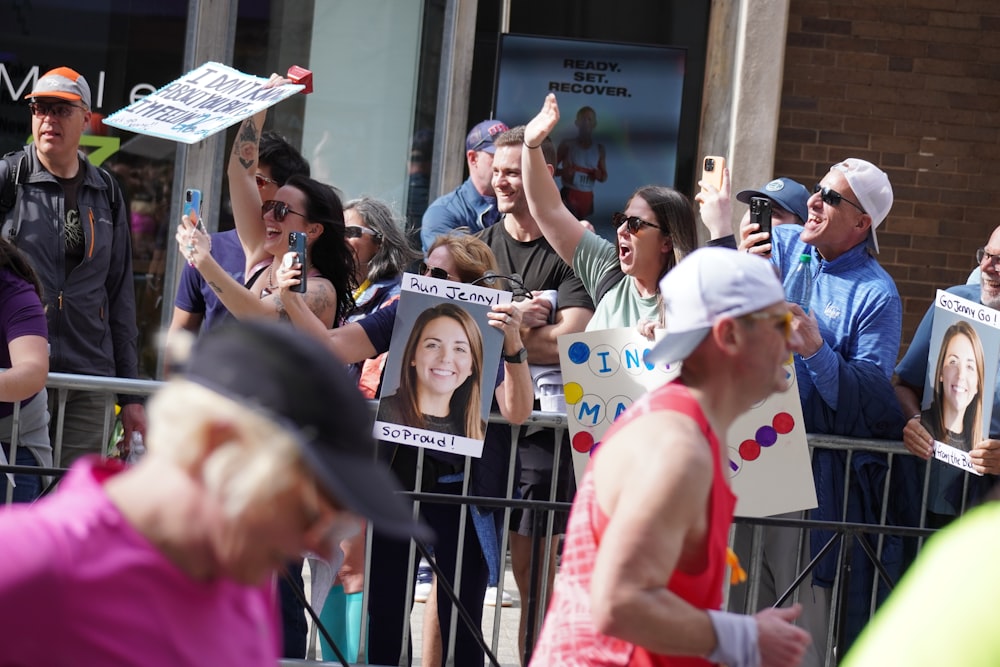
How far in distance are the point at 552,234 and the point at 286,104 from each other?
4049 mm

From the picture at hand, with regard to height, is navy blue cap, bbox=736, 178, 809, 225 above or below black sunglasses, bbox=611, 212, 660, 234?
above

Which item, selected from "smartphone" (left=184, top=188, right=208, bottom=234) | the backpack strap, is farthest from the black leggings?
the backpack strap

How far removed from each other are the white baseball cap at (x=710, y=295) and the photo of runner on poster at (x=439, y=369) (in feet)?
8.11

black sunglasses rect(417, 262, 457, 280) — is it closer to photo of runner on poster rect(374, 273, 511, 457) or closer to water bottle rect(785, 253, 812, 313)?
photo of runner on poster rect(374, 273, 511, 457)

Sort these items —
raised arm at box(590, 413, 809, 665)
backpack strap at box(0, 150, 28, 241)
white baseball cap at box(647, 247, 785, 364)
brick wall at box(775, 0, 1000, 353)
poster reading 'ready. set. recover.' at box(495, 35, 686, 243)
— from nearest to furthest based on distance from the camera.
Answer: raised arm at box(590, 413, 809, 665) → white baseball cap at box(647, 247, 785, 364) → backpack strap at box(0, 150, 28, 241) → poster reading 'ready. set. recover.' at box(495, 35, 686, 243) → brick wall at box(775, 0, 1000, 353)

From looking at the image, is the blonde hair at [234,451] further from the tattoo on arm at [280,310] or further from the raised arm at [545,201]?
the raised arm at [545,201]

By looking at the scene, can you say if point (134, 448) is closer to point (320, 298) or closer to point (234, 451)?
point (320, 298)

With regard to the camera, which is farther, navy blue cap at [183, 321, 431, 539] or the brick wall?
the brick wall

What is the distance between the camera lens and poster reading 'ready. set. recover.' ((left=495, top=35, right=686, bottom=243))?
8.19 m

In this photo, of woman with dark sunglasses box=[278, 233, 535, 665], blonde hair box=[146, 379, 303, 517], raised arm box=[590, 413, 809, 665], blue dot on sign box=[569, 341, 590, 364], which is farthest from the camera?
woman with dark sunglasses box=[278, 233, 535, 665]

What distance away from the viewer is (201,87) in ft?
18.9

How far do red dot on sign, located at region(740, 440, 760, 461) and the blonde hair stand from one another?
369 cm

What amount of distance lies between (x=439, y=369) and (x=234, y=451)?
3.59 m

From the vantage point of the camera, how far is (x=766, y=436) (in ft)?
17.0
